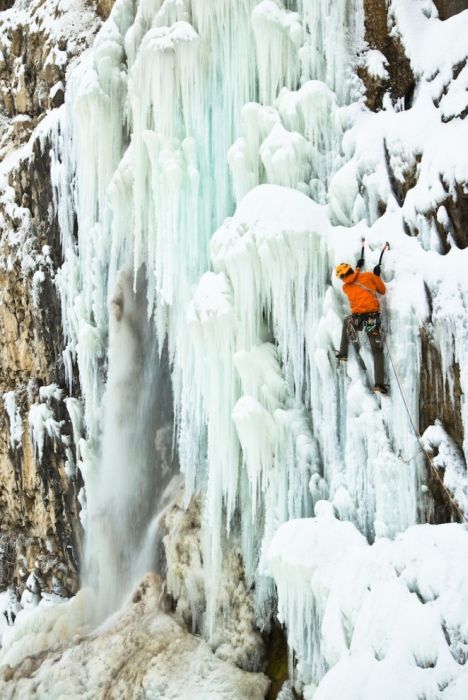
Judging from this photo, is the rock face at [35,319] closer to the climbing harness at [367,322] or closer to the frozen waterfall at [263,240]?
the frozen waterfall at [263,240]

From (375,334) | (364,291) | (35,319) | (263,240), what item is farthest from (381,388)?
(35,319)

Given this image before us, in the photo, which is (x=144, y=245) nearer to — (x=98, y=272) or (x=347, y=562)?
(x=98, y=272)

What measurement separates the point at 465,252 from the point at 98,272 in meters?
5.16

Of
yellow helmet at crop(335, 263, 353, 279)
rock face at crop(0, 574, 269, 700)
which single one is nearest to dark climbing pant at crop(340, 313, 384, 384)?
yellow helmet at crop(335, 263, 353, 279)

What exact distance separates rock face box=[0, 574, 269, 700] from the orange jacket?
12.0ft

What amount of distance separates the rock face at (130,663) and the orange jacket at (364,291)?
3657mm

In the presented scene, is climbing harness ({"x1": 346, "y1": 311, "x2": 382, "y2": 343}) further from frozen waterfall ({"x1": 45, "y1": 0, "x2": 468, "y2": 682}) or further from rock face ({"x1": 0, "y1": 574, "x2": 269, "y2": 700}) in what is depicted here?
rock face ({"x1": 0, "y1": 574, "x2": 269, "y2": 700})

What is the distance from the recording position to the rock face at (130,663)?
6.36m

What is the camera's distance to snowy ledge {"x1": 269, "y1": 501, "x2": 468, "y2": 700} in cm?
385

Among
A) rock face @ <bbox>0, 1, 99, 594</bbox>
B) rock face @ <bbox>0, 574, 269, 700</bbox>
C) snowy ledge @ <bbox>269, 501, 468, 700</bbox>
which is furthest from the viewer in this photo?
rock face @ <bbox>0, 1, 99, 594</bbox>

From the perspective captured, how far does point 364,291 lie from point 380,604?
2.12m

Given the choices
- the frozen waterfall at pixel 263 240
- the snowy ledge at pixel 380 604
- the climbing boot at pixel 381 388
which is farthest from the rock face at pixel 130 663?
the climbing boot at pixel 381 388

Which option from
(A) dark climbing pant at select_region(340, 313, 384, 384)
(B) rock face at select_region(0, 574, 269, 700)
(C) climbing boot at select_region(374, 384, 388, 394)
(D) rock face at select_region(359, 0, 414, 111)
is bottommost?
(B) rock face at select_region(0, 574, 269, 700)

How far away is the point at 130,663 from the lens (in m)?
6.86
